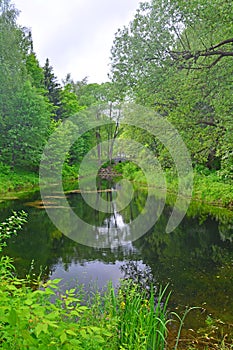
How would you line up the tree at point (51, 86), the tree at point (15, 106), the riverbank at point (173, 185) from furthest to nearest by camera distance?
the tree at point (51, 86) < the tree at point (15, 106) < the riverbank at point (173, 185)

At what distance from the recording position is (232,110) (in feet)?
31.3

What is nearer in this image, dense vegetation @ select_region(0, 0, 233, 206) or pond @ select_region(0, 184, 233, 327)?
pond @ select_region(0, 184, 233, 327)

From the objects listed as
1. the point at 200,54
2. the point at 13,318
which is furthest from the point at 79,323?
the point at 200,54

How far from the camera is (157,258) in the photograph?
8.67 meters

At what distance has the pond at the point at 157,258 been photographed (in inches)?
248

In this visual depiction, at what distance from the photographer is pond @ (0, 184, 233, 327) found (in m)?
6.30

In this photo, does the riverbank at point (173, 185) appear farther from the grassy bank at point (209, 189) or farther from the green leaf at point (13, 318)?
the green leaf at point (13, 318)

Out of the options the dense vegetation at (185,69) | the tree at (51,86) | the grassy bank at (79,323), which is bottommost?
the grassy bank at (79,323)

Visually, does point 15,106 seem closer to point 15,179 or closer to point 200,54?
point 15,179

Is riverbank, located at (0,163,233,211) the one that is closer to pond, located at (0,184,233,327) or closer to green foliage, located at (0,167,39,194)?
green foliage, located at (0,167,39,194)

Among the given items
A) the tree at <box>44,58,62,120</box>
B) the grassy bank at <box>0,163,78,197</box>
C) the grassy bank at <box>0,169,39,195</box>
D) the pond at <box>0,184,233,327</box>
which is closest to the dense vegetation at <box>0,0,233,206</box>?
the pond at <box>0,184,233,327</box>

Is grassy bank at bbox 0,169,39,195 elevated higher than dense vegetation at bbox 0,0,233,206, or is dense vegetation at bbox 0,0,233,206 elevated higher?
dense vegetation at bbox 0,0,233,206

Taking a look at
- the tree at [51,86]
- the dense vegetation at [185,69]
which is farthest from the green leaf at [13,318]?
the tree at [51,86]

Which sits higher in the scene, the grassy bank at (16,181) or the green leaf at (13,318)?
the grassy bank at (16,181)
